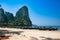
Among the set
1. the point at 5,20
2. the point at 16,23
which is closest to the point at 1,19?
the point at 5,20

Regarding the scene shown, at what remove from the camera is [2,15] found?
7830 inches

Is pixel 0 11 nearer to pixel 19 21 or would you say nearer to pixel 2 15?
pixel 2 15

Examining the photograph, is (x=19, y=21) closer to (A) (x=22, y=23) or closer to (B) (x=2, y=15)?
(A) (x=22, y=23)

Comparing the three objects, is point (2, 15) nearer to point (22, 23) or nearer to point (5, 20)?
point (5, 20)

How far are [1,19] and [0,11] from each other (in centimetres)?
1418

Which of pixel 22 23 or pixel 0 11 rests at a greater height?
pixel 0 11

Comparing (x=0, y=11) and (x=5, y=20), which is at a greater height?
(x=0, y=11)

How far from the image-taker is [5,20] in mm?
197375

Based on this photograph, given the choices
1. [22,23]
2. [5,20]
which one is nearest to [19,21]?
[22,23]

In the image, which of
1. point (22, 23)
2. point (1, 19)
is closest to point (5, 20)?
point (1, 19)

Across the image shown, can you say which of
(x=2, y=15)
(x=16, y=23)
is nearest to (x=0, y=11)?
(x=2, y=15)

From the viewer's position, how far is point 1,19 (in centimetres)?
19075

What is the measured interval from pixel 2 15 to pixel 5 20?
8.42 m

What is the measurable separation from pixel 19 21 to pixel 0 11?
3048 centimetres
